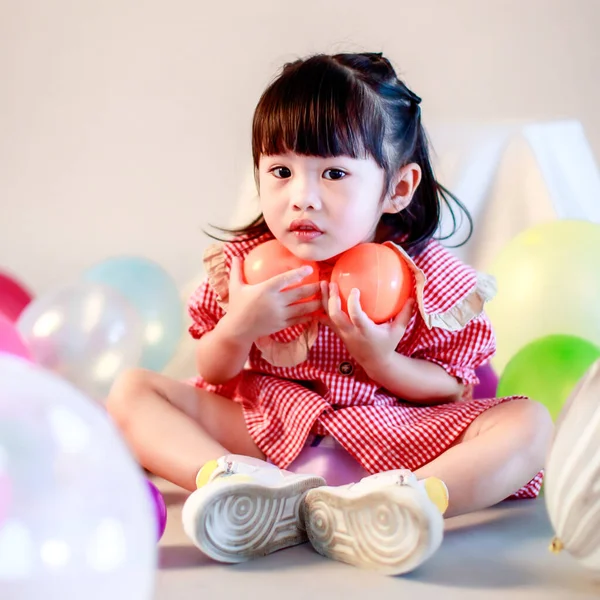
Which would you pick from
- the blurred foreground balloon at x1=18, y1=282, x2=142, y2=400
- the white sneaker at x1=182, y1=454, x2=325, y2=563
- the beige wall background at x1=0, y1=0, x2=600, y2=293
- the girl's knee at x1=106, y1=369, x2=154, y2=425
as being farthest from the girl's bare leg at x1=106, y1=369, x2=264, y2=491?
the beige wall background at x1=0, y1=0, x2=600, y2=293

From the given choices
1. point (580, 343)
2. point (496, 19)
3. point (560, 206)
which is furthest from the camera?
point (496, 19)

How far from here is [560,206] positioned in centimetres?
173

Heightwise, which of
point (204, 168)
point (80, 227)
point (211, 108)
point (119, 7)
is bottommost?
point (80, 227)

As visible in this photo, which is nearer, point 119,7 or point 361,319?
point 361,319

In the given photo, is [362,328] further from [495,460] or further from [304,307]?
[495,460]

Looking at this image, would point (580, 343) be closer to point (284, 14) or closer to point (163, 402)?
point (163, 402)

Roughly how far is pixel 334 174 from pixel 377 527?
432mm

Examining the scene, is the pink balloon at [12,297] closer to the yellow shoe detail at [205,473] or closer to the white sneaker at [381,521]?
the yellow shoe detail at [205,473]

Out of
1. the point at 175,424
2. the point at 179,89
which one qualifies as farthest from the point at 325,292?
the point at 179,89

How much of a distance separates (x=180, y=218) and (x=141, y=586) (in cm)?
171

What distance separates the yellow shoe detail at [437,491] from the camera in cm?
93

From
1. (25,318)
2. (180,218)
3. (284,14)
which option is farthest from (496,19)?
(25,318)

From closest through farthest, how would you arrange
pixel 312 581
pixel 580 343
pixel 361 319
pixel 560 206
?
pixel 312 581 < pixel 361 319 < pixel 580 343 < pixel 560 206

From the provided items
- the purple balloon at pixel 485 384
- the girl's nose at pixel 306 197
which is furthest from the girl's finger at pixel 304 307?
the purple balloon at pixel 485 384
